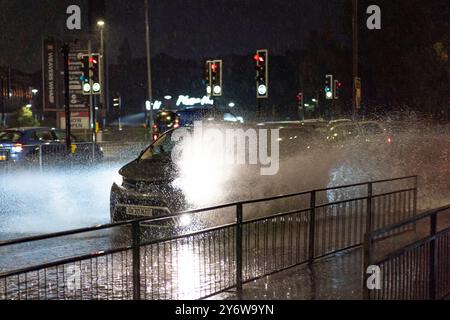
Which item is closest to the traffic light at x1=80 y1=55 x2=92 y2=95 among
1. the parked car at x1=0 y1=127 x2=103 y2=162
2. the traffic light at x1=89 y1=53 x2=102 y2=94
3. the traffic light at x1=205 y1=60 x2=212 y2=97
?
the traffic light at x1=89 y1=53 x2=102 y2=94

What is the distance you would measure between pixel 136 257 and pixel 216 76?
2154 cm

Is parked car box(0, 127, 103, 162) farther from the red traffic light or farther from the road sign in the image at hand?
the road sign

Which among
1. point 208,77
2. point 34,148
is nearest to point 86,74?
point 208,77

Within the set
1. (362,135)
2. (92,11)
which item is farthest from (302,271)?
(92,11)

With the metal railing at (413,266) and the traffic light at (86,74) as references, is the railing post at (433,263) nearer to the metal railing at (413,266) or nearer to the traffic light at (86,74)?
the metal railing at (413,266)

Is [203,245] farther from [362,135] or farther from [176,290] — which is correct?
[362,135]

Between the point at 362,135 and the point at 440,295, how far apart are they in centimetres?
1094

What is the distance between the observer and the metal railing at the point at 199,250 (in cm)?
532

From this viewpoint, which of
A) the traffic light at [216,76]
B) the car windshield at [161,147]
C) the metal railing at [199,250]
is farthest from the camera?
the traffic light at [216,76]

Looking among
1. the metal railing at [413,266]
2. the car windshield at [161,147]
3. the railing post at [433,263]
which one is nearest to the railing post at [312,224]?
the metal railing at [413,266]

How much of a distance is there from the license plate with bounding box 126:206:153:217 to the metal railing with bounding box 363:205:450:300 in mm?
4653

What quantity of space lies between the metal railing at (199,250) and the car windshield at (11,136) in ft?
41.9

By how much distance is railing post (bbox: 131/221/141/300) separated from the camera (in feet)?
18.6

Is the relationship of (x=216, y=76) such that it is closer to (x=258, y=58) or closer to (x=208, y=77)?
(x=208, y=77)
